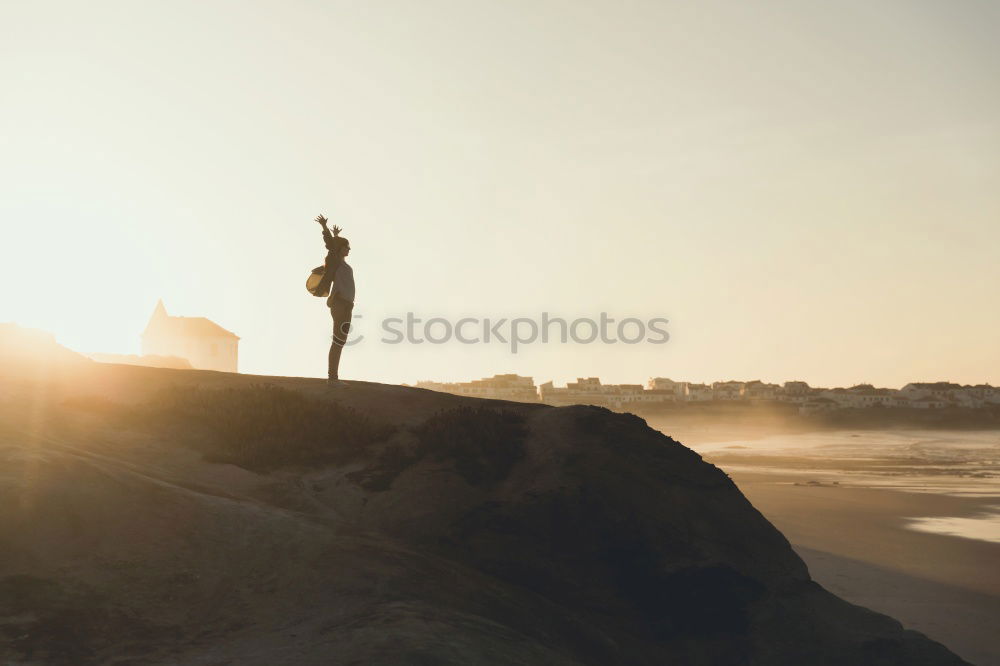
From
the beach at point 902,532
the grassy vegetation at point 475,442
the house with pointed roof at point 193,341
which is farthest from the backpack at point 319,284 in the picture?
the house with pointed roof at point 193,341

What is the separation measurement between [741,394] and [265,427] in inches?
6583

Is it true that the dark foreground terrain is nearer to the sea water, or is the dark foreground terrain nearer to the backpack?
the backpack

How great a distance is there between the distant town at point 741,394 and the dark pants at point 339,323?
122037 mm

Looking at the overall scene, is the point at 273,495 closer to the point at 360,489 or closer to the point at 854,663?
the point at 360,489

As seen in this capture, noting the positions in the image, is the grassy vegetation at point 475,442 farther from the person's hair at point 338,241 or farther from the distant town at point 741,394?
the distant town at point 741,394

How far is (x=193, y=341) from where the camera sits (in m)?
97.8

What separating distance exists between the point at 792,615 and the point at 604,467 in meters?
3.16

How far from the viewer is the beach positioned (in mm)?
16281

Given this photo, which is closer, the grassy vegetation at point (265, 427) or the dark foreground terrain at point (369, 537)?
the dark foreground terrain at point (369, 537)

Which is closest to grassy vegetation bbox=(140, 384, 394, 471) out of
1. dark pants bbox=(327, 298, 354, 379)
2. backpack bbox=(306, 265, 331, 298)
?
dark pants bbox=(327, 298, 354, 379)

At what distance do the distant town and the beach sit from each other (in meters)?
93.1

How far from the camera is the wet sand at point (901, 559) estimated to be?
51.0ft

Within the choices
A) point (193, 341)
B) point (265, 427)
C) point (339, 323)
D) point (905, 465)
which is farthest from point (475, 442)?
point (193, 341)

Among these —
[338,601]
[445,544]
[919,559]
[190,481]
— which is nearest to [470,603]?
[338,601]
